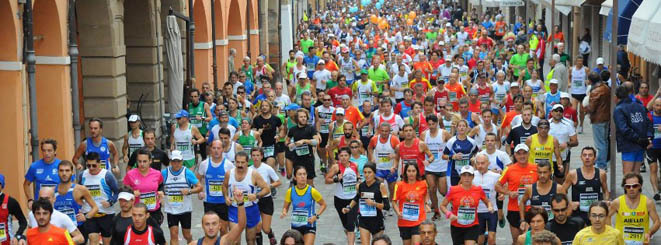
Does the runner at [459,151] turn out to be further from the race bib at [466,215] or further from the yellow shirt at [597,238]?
the yellow shirt at [597,238]

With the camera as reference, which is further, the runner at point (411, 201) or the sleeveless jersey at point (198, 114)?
the sleeveless jersey at point (198, 114)

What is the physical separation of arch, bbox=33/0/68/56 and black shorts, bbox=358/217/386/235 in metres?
6.38

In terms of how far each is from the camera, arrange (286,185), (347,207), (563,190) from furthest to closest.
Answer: (286,185), (347,207), (563,190)

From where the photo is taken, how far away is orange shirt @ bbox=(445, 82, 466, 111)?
2153 centimetres

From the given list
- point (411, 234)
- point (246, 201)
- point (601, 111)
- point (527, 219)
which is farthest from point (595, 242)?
point (601, 111)

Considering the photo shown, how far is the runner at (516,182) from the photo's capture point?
1380 cm

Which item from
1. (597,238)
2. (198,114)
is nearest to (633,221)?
(597,238)

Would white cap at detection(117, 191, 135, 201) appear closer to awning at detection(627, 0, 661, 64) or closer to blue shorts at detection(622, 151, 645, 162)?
awning at detection(627, 0, 661, 64)

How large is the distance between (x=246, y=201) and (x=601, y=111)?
669cm

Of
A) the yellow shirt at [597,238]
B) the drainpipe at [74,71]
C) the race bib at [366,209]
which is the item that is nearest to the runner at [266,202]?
the race bib at [366,209]

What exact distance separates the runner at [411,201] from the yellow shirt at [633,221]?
216 centimetres

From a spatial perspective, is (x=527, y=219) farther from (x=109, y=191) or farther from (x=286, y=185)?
(x=286, y=185)

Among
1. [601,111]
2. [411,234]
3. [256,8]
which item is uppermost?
[256,8]

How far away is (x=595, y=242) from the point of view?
437 inches
